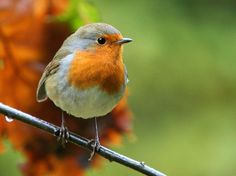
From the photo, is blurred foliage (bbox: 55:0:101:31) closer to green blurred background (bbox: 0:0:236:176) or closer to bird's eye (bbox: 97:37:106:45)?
bird's eye (bbox: 97:37:106:45)

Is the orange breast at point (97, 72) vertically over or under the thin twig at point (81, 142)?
over

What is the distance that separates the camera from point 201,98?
A: 518 centimetres

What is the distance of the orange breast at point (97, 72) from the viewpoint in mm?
3400

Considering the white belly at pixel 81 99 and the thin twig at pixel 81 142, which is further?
the white belly at pixel 81 99

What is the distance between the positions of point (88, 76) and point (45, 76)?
0.92 ft

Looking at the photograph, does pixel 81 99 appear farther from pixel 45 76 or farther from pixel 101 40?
pixel 101 40

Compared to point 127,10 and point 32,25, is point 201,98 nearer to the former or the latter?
point 127,10

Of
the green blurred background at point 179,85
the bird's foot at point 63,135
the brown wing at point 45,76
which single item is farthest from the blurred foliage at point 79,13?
the green blurred background at point 179,85

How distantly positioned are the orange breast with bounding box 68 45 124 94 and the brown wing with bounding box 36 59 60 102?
0.39ft

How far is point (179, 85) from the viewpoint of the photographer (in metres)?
5.21

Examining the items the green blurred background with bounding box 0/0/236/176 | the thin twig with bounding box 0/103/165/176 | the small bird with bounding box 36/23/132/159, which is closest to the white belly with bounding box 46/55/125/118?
the small bird with bounding box 36/23/132/159

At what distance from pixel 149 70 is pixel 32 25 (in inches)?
74.5

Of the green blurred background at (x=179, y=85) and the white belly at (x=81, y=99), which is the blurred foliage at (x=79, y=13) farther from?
the green blurred background at (x=179, y=85)

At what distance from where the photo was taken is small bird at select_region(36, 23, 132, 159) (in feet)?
11.1
